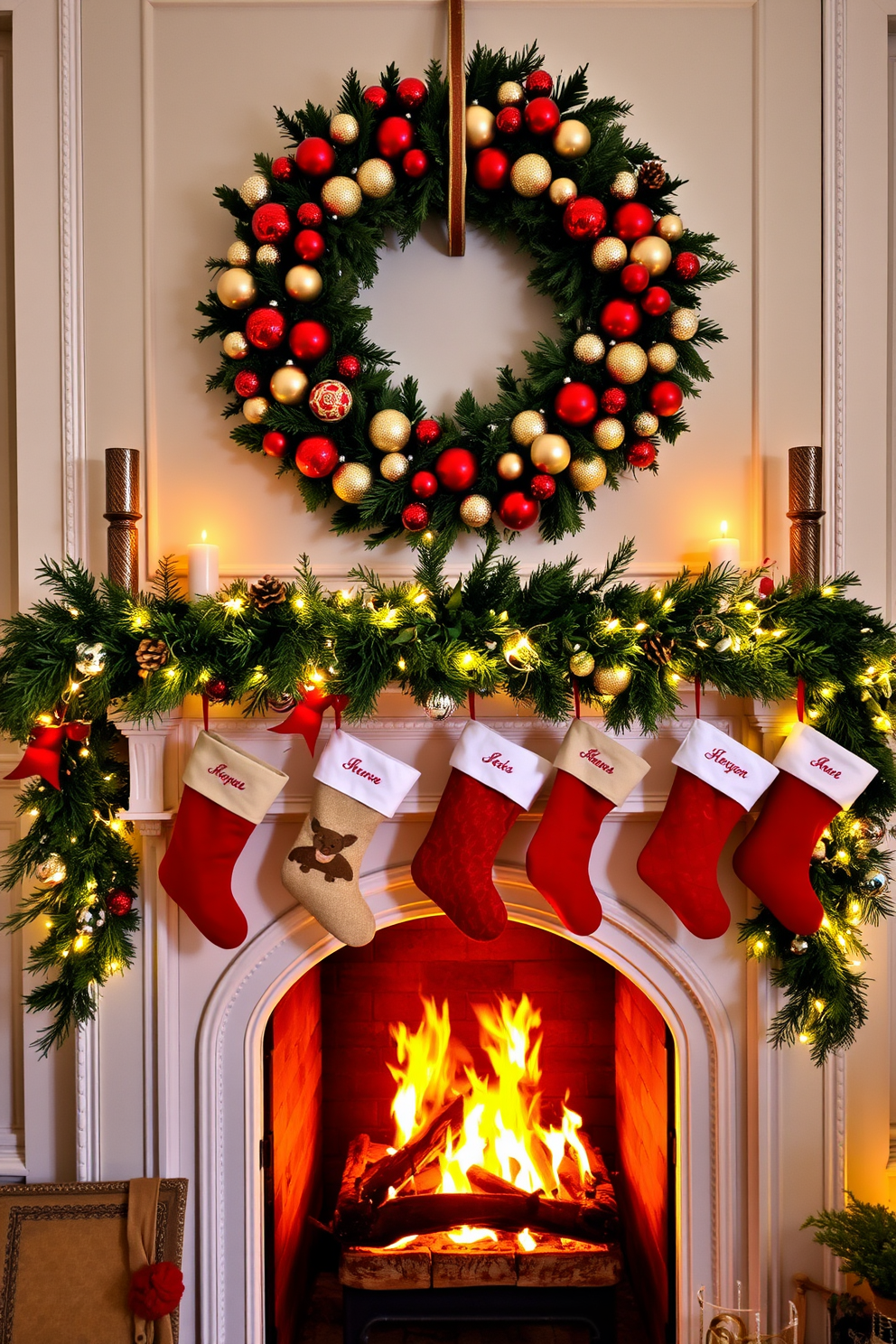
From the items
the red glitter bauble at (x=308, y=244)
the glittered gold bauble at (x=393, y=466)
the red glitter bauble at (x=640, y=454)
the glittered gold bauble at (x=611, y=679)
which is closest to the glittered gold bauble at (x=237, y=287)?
the red glitter bauble at (x=308, y=244)

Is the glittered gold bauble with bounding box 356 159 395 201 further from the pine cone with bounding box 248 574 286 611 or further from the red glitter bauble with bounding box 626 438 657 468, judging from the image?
the pine cone with bounding box 248 574 286 611

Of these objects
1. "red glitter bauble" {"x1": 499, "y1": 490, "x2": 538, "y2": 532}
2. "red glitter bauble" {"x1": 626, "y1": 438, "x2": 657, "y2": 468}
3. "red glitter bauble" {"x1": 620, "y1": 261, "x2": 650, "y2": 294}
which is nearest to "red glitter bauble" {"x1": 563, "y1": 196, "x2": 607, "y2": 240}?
"red glitter bauble" {"x1": 620, "y1": 261, "x2": 650, "y2": 294}

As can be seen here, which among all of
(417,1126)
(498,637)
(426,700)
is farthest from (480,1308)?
(498,637)

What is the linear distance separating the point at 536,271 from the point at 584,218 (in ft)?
0.51

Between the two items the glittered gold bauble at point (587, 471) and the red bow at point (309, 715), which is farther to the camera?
the glittered gold bauble at point (587, 471)

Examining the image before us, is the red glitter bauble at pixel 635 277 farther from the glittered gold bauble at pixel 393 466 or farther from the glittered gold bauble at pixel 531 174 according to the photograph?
the glittered gold bauble at pixel 393 466

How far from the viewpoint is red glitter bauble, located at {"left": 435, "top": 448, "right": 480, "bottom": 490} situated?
1752 mm

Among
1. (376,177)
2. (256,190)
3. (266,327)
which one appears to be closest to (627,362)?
(376,177)

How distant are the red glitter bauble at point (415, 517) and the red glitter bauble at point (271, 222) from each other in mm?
624

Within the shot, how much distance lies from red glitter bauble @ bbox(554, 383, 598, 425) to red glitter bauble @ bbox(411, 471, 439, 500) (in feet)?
0.99

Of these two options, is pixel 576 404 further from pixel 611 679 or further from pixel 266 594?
pixel 266 594

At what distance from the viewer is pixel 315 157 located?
1728 millimetres

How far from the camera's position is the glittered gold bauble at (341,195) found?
1.74 metres

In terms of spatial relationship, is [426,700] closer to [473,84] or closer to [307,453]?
[307,453]
